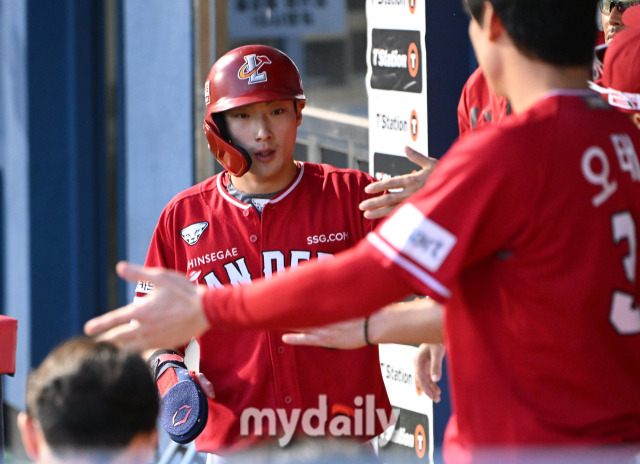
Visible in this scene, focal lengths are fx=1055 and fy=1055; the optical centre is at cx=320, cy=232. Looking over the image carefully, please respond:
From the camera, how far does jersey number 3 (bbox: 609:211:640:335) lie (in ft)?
6.83

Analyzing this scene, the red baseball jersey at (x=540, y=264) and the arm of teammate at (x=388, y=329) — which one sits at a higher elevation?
the red baseball jersey at (x=540, y=264)

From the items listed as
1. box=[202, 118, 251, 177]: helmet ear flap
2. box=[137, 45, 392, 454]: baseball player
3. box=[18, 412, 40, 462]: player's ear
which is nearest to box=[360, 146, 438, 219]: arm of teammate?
box=[137, 45, 392, 454]: baseball player

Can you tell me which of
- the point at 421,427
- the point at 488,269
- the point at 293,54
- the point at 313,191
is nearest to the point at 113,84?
the point at 293,54

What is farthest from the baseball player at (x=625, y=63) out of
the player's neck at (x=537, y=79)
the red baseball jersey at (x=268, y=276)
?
the player's neck at (x=537, y=79)

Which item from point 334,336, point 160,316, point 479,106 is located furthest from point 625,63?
point 160,316

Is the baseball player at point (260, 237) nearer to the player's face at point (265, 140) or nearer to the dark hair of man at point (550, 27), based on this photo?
the player's face at point (265, 140)

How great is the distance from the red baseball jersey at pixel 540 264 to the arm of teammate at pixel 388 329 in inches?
16.9

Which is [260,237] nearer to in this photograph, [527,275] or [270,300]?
[270,300]

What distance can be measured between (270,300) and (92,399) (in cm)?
38

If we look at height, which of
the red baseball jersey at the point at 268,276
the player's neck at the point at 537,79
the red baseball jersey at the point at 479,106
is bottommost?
the red baseball jersey at the point at 268,276

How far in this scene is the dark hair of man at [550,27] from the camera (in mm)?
2115

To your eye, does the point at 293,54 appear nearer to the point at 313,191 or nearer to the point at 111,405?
the point at 313,191

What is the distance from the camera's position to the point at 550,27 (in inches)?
83.4

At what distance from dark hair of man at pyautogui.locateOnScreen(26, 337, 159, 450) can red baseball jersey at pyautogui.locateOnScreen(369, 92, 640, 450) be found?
0.53 m
